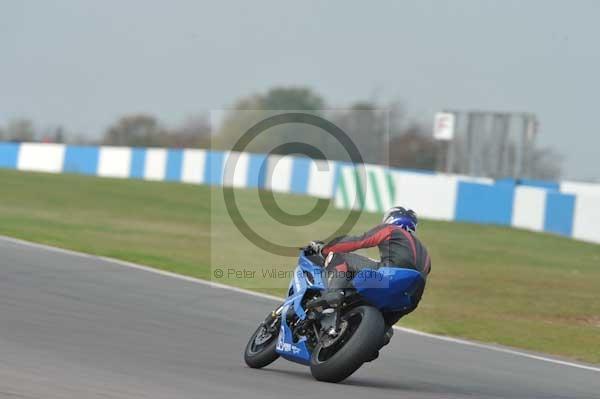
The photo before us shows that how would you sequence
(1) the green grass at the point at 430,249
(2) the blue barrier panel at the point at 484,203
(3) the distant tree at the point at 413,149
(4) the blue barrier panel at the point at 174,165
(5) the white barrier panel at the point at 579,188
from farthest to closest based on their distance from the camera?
1. (3) the distant tree at the point at 413,149
2. (4) the blue barrier panel at the point at 174,165
3. (5) the white barrier panel at the point at 579,188
4. (2) the blue barrier panel at the point at 484,203
5. (1) the green grass at the point at 430,249

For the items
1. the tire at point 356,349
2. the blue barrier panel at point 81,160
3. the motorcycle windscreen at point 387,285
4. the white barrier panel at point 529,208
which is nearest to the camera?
the tire at point 356,349

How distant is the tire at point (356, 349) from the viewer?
779cm

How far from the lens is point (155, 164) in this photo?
153 feet

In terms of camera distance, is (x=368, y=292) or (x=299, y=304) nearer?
(x=368, y=292)

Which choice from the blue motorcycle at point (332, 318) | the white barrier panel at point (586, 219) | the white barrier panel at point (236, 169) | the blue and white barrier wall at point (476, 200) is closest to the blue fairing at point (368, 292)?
the blue motorcycle at point (332, 318)

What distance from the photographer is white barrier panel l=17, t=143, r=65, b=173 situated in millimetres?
47750

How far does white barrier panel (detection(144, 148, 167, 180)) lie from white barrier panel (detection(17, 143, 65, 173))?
12.8ft

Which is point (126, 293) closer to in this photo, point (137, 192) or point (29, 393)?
point (29, 393)

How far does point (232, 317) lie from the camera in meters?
11.6

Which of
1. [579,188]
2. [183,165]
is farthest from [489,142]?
[183,165]

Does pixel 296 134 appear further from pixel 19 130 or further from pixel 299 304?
pixel 299 304

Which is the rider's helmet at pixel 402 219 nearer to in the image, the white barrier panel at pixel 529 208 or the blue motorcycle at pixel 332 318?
the blue motorcycle at pixel 332 318

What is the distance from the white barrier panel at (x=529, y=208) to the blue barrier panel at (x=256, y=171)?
17376 mm

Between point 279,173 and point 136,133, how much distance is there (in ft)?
80.7
